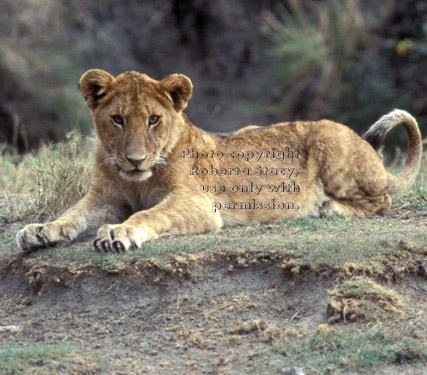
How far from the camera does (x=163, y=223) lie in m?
4.77

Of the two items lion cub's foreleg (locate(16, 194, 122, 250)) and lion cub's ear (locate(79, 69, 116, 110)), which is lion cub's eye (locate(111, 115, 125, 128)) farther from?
lion cub's foreleg (locate(16, 194, 122, 250))

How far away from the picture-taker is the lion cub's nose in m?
4.73

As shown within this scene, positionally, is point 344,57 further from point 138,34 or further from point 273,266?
point 273,266

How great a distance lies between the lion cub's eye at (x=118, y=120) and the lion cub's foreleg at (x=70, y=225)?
596 mm

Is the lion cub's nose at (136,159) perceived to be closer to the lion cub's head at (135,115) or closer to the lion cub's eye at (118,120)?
the lion cub's head at (135,115)

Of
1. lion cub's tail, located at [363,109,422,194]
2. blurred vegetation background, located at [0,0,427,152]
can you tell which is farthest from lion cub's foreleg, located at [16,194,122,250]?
blurred vegetation background, located at [0,0,427,152]

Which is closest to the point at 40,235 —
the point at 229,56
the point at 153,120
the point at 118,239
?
the point at 118,239

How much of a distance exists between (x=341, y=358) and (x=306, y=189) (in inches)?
92.2

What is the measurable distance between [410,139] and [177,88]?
6.73ft

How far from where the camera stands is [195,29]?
16828mm

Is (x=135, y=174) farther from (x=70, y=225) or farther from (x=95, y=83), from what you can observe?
(x=95, y=83)

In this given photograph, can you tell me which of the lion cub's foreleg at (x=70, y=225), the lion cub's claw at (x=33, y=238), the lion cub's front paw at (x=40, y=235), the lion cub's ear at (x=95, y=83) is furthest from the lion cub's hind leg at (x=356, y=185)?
the lion cub's claw at (x=33, y=238)

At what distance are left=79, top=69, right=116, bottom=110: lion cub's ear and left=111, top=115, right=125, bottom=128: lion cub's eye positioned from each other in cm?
21

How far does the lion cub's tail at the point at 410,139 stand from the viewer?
6.00m
